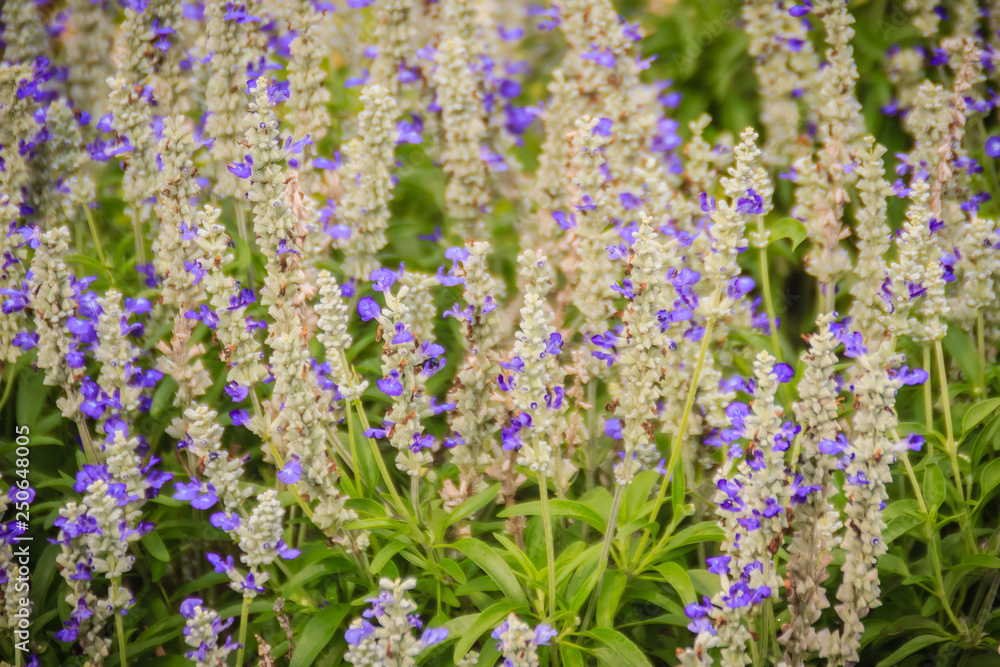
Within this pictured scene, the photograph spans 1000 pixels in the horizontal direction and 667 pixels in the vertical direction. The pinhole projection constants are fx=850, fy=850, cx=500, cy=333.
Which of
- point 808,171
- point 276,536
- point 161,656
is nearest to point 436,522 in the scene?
point 276,536

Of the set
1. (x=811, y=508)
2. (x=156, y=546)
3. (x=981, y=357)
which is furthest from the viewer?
(x=981, y=357)

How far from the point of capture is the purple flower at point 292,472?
2981 millimetres

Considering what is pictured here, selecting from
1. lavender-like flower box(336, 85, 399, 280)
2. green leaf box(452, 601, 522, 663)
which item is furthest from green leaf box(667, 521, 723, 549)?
lavender-like flower box(336, 85, 399, 280)

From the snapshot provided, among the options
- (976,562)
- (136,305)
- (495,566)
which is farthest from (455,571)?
(976,562)

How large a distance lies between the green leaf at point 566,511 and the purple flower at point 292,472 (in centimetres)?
79

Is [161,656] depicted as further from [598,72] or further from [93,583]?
[598,72]

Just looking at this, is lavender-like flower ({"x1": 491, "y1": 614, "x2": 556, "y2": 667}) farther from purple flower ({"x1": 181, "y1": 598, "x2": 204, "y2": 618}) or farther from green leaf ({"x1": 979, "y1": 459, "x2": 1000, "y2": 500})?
green leaf ({"x1": 979, "y1": 459, "x2": 1000, "y2": 500})

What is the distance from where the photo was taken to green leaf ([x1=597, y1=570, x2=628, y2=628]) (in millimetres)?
3145

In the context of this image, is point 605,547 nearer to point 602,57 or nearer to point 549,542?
point 549,542

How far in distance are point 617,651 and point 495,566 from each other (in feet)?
1.73

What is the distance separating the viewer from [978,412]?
11.8 feet

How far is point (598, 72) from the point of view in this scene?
16.1 ft

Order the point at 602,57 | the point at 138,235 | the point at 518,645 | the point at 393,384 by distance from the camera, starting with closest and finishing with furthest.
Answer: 1. the point at 518,645
2. the point at 393,384
3. the point at 138,235
4. the point at 602,57

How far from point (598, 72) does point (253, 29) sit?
1.91 metres
